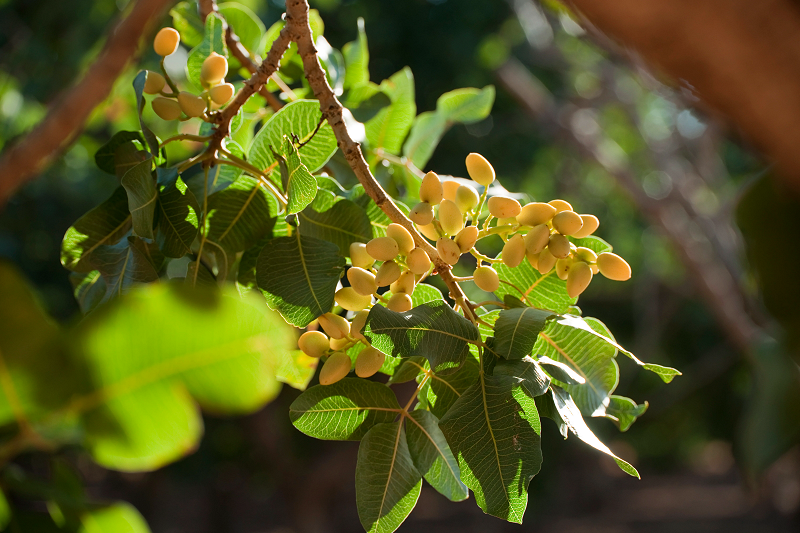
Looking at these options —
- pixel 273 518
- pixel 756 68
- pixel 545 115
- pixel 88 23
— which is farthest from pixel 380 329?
pixel 273 518

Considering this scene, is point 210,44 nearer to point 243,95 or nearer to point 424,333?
point 243,95

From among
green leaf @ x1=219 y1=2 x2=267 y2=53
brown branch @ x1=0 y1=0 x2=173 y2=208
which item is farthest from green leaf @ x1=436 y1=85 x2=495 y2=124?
brown branch @ x1=0 y1=0 x2=173 y2=208

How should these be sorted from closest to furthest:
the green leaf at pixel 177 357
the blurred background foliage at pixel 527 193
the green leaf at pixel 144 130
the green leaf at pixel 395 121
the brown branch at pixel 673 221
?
the green leaf at pixel 177 357 → the green leaf at pixel 144 130 → the green leaf at pixel 395 121 → the blurred background foliage at pixel 527 193 → the brown branch at pixel 673 221

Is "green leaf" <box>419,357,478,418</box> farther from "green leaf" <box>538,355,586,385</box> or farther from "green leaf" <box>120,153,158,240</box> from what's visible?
"green leaf" <box>120,153,158,240</box>

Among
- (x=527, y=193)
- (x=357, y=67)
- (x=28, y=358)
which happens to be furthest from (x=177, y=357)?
(x=527, y=193)

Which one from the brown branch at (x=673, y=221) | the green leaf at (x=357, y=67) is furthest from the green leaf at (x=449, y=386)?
the brown branch at (x=673, y=221)

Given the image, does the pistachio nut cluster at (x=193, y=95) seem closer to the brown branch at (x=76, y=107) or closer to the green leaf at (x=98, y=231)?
the green leaf at (x=98, y=231)
